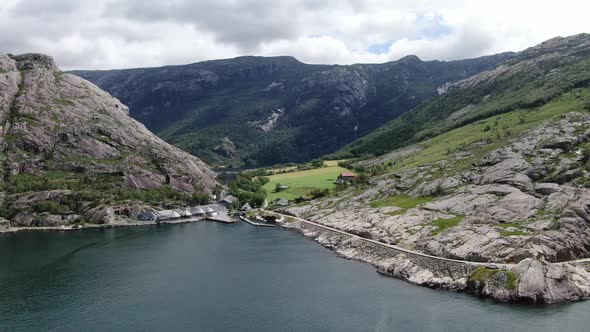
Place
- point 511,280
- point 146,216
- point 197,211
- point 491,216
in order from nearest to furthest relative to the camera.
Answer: point 511,280
point 491,216
point 146,216
point 197,211

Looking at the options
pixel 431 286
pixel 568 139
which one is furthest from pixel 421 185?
pixel 431 286

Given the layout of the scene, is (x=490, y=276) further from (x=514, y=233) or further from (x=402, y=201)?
(x=402, y=201)

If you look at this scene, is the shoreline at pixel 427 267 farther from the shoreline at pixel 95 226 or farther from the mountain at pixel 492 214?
the shoreline at pixel 95 226

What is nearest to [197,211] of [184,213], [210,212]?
[210,212]

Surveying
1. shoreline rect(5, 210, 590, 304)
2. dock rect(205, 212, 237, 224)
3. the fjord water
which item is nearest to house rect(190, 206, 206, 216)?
dock rect(205, 212, 237, 224)

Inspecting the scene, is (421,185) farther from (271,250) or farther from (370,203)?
(271,250)

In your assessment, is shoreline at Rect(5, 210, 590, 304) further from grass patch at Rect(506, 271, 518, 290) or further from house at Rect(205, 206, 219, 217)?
house at Rect(205, 206, 219, 217)
